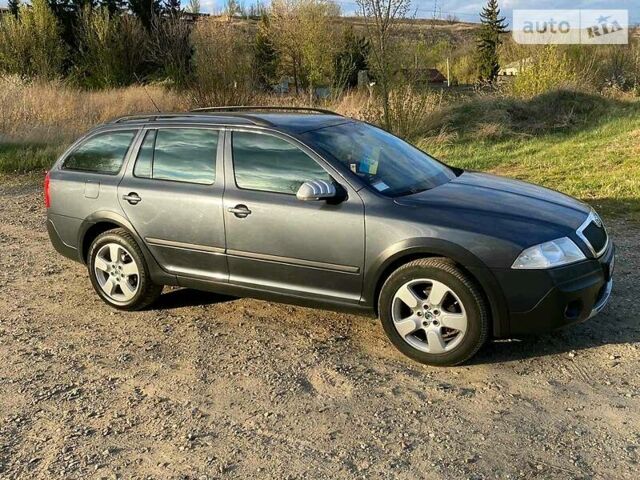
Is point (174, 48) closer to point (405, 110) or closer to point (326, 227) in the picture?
point (405, 110)

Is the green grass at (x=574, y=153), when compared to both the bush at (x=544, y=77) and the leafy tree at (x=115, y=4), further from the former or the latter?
the leafy tree at (x=115, y=4)

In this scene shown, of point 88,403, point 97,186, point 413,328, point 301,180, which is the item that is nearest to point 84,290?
point 97,186

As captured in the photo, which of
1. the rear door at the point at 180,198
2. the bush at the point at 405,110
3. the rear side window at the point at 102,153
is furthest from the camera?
the bush at the point at 405,110

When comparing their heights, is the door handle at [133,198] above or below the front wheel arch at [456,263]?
above

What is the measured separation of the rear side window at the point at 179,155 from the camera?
474cm

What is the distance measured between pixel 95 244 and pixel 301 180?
2.04 m

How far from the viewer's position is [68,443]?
3.27 m

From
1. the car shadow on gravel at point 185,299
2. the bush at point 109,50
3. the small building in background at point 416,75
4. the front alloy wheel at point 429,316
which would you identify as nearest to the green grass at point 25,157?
the small building in background at point 416,75

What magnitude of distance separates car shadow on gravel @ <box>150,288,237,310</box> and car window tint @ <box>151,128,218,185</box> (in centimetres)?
115

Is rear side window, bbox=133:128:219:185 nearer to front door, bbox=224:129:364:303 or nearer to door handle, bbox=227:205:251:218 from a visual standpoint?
front door, bbox=224:129:364:303

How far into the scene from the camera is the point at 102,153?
5.34m

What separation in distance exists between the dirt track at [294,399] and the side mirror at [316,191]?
3.61 ft

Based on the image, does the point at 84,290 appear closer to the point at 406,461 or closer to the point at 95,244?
the point at 95,244

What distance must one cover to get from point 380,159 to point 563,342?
6.17 feet
